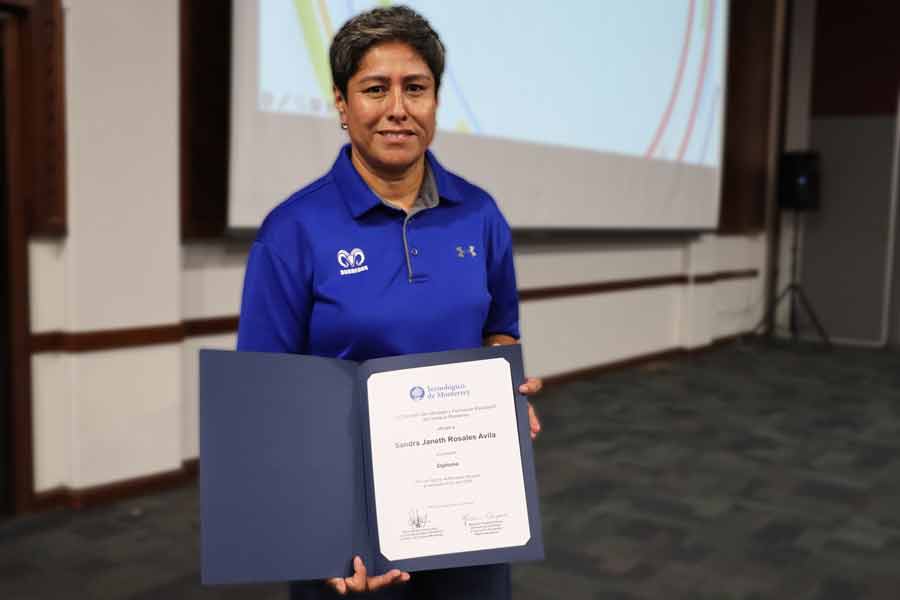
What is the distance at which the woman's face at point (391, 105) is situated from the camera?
1.06 m

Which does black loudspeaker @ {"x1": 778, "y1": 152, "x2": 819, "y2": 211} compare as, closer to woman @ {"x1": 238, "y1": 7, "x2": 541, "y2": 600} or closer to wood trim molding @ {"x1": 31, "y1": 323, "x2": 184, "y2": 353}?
wood trim molding @ {"x1": 31, "y1": 323, "x2": 184, "y2": 353}

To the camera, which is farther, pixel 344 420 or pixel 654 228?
pixel 654 228

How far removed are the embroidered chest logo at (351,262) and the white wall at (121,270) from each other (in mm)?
2098

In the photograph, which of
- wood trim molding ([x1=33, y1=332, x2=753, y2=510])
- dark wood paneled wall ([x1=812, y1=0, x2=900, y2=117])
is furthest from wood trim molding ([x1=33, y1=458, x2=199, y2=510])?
dark wood paneled wall ([x1=812, y1=0, x2=900, y2=117])

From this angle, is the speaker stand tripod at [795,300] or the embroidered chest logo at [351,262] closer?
the embroidered chest logo at [351,262]

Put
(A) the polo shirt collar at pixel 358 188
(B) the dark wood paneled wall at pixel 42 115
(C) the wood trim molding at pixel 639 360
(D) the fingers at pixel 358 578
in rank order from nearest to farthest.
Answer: (D) the fingers at pixel 358 578 → (A) the polo shirt collar at pixel 358 188 → (B) the dark wood paneled wall at pixel 42 115 → (C) the wood trim molding at pixel 639 360

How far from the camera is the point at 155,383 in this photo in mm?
3145

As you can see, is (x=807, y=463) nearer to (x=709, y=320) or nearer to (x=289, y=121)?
(x=289, y=121)

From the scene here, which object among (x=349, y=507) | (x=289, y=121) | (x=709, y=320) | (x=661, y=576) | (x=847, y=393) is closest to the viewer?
(x=349, y=507)

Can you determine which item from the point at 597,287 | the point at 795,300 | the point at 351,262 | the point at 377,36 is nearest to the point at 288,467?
the point at 351,262

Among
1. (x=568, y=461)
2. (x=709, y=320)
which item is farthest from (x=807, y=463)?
(x=709, y=320)

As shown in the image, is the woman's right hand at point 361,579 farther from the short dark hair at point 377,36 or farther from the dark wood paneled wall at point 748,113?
the dark wood paneled wall at point 748,113

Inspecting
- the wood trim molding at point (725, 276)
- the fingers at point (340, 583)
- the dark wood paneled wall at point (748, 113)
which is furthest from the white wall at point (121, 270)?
the dark wood paneled wall at point (748, 113)

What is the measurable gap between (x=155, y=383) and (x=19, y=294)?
572mm
